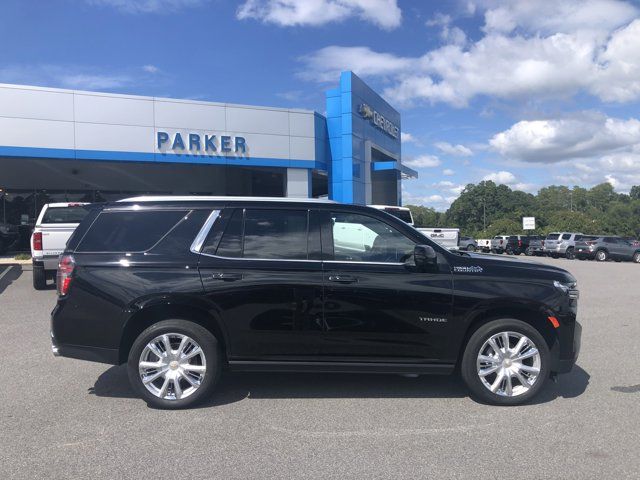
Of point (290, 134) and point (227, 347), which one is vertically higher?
point (290, 134)

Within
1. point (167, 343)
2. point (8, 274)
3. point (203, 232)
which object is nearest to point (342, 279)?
point (203, 232)

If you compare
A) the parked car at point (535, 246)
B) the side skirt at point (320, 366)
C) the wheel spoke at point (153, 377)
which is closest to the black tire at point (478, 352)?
the side skirt at point (320, 366)

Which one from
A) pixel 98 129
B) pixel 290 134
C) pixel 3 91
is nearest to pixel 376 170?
pixel 290 134

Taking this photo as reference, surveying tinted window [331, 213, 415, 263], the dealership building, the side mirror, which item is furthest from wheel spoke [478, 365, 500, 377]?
the dealership building

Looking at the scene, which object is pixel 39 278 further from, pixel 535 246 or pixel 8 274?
pixel 535 246

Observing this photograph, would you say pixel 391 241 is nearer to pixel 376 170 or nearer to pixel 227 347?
pixel 227 347

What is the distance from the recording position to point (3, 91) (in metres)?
20.0

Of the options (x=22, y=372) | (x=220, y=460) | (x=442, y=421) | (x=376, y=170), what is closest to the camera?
(x=220, y=460)

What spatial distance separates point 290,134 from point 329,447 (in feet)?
72.5

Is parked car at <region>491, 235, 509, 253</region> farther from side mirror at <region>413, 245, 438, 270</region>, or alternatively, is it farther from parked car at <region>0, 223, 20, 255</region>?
side mirror at <region>413, 245, 438, 270</region>

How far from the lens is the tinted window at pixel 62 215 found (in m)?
12.6

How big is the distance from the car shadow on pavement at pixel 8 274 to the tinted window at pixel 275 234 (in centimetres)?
1065

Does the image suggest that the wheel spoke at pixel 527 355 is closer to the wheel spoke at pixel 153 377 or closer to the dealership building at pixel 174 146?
the wheel spoke at pixel 153 377

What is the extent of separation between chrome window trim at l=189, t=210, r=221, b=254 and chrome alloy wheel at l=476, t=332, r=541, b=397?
2.77 m
